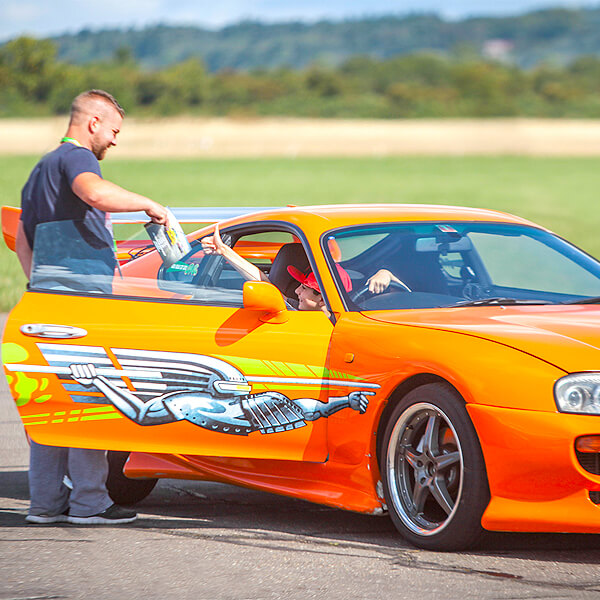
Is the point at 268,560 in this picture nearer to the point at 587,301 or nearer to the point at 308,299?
the point at 308,299

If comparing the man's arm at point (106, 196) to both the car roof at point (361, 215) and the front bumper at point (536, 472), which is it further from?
the front bumper at point (536, 472)

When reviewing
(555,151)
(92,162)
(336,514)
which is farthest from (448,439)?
(555,151)

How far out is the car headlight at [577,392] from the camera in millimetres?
4617

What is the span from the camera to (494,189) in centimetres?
5388

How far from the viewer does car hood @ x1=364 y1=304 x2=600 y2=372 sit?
474cm

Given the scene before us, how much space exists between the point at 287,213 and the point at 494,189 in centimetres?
4857

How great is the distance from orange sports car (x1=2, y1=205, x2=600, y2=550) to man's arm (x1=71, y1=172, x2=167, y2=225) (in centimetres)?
23

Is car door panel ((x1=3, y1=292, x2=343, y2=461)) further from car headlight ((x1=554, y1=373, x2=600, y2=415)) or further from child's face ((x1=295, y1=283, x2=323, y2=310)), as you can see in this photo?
car headlight ((x1=554, y1=373, x2=600, y2=415))

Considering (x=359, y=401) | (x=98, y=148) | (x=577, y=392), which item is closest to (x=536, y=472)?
(x=577, y=392)

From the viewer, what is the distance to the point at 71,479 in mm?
5805

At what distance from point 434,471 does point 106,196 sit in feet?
6.28

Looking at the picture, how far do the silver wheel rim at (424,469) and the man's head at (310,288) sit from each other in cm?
88

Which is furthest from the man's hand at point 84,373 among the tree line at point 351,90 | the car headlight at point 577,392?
the tree line at point 351,90

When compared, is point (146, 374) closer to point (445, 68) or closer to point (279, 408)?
point (279, 408)
